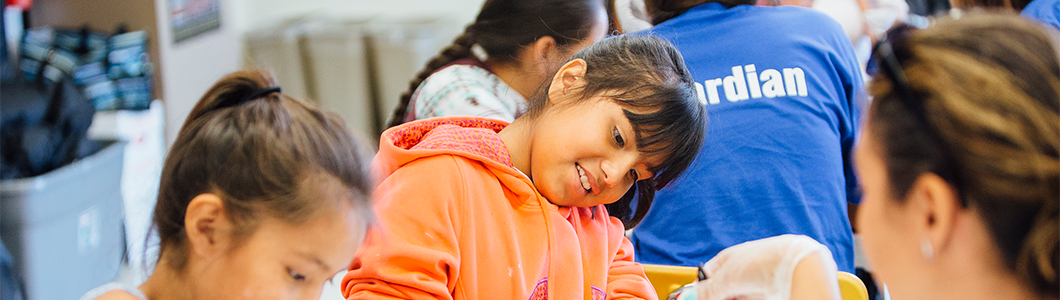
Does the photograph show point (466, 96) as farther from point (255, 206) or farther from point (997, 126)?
point (997, 126)

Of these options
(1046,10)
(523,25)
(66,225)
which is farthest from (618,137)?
(66,225)

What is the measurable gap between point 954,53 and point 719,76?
2.21 feet

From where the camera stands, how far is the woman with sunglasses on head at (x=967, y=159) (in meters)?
0.52

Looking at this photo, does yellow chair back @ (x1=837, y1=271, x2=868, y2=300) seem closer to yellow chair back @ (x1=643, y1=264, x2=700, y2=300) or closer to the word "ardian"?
yellow chair back @ (x1=643, y1=264, x2=700, y2=300)

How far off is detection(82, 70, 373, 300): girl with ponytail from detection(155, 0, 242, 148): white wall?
1690 mm

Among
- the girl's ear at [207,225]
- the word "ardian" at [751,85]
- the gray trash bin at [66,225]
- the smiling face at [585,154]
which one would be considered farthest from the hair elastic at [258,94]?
the gray trash bin at [66,225]

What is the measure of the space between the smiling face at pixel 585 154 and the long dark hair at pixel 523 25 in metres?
0.59

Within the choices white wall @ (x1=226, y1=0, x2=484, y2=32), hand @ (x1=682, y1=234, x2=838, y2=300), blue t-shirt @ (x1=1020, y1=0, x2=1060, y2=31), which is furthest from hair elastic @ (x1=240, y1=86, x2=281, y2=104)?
white wall @ (x1=226, y1=0, x2=484, y2=32)

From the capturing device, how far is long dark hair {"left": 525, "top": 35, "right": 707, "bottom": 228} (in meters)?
0.98

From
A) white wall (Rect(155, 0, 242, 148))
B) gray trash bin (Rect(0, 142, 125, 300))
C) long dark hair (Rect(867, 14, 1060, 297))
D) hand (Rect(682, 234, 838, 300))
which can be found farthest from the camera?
white wall (Rect(155, 0, 242, 148))

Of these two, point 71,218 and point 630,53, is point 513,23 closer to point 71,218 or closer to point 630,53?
point 630,53

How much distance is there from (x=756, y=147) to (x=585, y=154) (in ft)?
1.15

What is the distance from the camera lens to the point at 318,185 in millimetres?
772

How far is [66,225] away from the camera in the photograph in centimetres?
200
